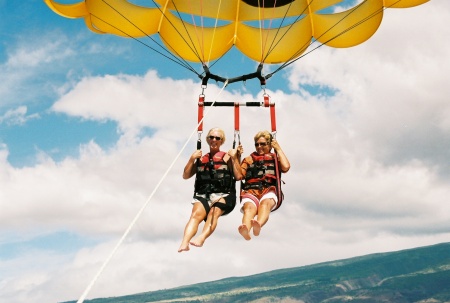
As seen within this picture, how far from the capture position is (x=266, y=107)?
10.8 metres

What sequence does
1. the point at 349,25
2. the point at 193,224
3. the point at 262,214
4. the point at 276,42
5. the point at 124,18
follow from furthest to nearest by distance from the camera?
the point at 276,42, the point at 349,25, the point at 124,18, the point at 262,214, the point at 193,224

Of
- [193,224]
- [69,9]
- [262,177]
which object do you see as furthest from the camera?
[69,9]

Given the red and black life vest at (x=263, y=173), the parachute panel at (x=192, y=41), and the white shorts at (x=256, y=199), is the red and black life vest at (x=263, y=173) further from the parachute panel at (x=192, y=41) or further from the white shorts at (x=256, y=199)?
the parachute panel at (x=192, y=41)

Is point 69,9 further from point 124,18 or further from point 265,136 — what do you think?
point 265,136

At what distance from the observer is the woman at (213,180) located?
9.87 metres

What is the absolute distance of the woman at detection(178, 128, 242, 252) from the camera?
9.87 meters

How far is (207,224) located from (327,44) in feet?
24.7

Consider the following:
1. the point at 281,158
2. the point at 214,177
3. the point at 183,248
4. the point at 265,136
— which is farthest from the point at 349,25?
the point at 183,248

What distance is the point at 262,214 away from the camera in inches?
388

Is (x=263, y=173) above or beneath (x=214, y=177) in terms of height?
above

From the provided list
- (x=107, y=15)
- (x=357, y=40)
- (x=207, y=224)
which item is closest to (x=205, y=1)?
(x=107, y=15)

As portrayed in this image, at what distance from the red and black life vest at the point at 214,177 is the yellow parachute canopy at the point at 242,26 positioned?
4628 millimetres

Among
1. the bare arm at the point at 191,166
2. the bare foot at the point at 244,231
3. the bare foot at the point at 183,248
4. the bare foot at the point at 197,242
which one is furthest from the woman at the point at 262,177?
the bare foot at the point at 183,248

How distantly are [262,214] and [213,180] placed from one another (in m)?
1.26
